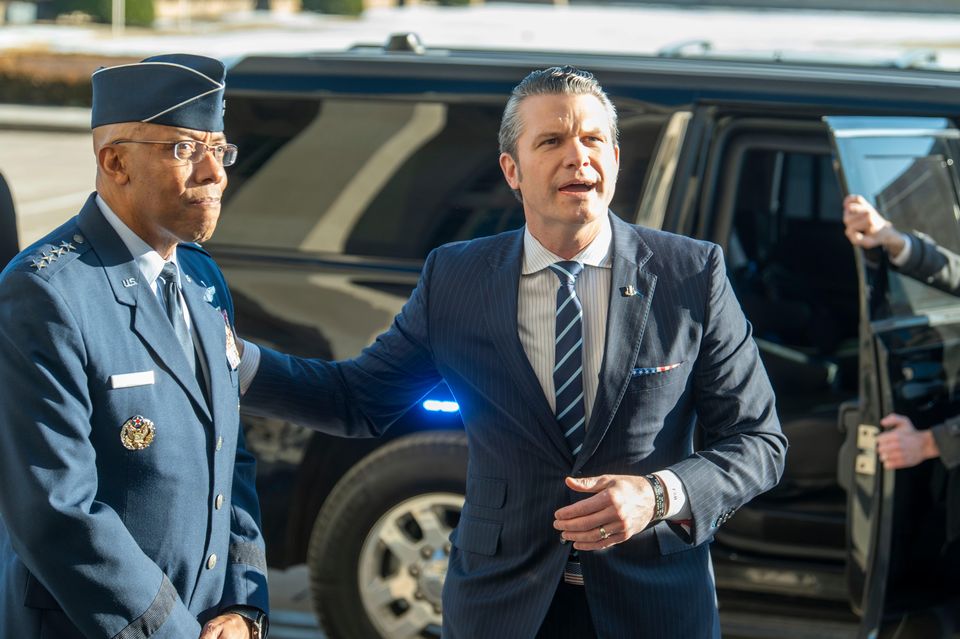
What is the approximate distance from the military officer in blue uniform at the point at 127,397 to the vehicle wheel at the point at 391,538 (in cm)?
147

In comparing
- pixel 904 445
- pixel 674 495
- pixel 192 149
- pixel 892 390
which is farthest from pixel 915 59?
pixel 192 149

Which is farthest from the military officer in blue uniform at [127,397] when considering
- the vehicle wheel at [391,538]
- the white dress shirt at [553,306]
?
the vehicle wheel at [391,538]

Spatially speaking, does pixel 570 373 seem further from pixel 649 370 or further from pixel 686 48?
pixel 686 48

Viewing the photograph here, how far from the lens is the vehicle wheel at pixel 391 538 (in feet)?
12.4

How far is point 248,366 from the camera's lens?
260 cm

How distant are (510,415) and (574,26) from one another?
38.5 metres

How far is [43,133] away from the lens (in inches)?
738

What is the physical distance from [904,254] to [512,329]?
140 cm

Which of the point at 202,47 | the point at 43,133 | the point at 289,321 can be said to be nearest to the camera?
the point at 289,321

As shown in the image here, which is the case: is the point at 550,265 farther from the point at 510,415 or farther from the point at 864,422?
the point at 864,422

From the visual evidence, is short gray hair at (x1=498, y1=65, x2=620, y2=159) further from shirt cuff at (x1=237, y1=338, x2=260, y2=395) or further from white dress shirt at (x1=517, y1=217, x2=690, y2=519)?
shirt cuff at (x1=237, y1=338, x2=260, y2=395)

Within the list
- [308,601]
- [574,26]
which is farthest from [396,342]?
[574,26]

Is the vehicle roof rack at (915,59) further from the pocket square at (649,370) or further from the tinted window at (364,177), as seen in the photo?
the pocket square at (649,370)

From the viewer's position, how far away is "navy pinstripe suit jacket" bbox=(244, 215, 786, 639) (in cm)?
230
